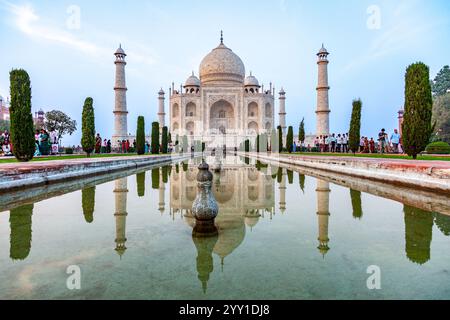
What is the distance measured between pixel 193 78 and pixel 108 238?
3701 cm

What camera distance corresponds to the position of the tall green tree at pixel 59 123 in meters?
31.4

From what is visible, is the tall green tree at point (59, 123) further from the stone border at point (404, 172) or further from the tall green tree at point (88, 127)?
the stone border at point (404, 172)

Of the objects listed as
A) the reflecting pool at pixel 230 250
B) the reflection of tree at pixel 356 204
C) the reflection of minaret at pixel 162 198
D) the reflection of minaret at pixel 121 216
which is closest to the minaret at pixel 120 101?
the reflection of minaret at pixel 162 198

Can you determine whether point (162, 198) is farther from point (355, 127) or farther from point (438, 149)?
point (438, 149)

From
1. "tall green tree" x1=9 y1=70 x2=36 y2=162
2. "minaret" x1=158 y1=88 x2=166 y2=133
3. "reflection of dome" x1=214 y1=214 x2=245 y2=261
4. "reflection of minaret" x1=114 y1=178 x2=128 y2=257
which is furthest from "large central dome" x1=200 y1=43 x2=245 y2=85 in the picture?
"reflection of dome" x1=214 y1=214 x2=245 y2=261

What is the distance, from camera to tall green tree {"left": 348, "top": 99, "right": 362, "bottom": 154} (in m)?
13.3

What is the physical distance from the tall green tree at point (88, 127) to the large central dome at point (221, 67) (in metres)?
22.5

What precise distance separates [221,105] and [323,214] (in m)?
35.0

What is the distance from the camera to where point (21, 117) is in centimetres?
905

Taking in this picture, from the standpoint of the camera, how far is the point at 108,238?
2.39 meters

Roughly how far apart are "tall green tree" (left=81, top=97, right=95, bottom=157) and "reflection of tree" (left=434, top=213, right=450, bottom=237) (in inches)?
519

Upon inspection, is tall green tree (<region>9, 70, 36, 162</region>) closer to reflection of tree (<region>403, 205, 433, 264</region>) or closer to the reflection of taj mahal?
reflection of tree (<region>403, 205, 433, 264</region>)

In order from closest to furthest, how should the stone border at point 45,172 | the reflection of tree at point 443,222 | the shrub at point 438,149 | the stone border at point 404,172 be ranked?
the reflection of tree at point 443,222, the stone border at point 404,172, the stone border at point 45,172, the shrub at point 438,149
